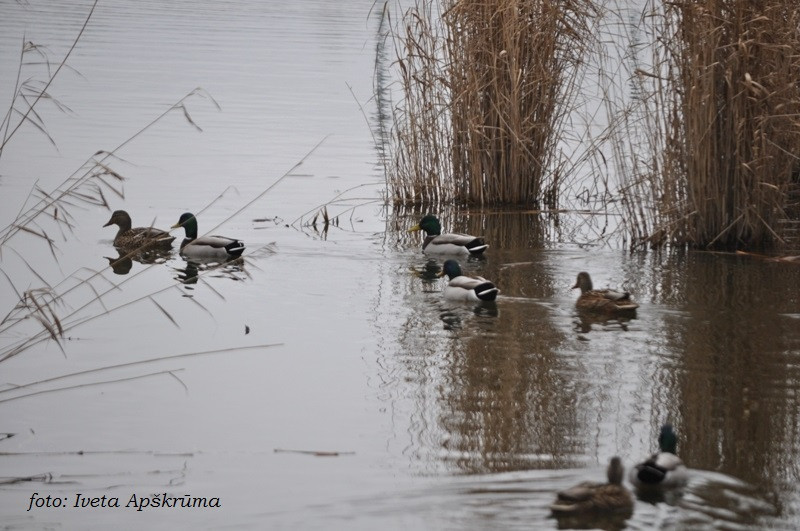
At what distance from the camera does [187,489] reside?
19.3 feet

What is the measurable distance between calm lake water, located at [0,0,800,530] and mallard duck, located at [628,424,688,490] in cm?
11

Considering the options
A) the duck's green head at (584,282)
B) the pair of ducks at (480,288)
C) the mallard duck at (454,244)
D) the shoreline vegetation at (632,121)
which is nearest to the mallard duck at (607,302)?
the pair of ducks at (480,288)

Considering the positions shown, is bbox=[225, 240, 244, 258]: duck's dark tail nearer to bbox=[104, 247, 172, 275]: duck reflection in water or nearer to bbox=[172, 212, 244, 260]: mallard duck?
bbox=[172, 212, 244, 260]: mallard duck

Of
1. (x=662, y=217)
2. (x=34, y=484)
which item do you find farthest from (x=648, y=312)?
(x=34, y=484)

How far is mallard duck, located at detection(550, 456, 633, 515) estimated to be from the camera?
5488mm

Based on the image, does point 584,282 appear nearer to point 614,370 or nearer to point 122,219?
point 614,370

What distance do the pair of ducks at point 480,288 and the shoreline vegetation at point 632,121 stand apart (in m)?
1.56

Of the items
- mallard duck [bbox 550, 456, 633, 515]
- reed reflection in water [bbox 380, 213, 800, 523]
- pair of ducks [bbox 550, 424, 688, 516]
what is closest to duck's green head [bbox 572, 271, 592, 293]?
reed reflection in water [bbox 380, 213, 800, 523]

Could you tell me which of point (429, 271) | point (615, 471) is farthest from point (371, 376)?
point (429, 271)

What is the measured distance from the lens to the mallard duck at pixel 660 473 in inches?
229

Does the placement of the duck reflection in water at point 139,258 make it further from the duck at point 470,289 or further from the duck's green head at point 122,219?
the duck at point 470,289

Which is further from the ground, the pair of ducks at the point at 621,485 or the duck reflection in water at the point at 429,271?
the duck reflection in water at the point at 429,271

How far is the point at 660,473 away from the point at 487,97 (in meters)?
7.72

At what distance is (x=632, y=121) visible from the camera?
39.4 feet
